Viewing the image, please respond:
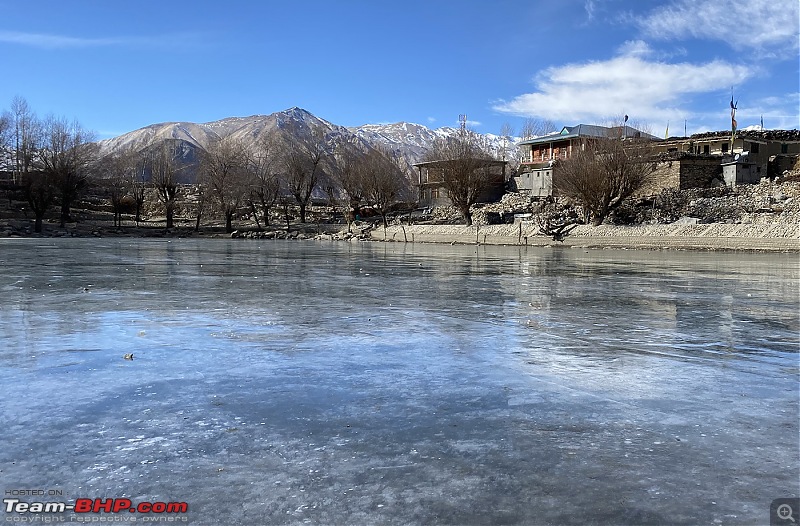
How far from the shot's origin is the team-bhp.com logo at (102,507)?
9.24 ft

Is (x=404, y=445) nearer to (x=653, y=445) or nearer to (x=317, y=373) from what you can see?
(x=653, y=445)

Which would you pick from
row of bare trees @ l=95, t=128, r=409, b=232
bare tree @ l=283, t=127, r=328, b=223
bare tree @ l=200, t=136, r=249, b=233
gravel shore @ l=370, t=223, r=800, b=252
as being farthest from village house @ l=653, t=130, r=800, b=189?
bare tree @ l=200, t=136, r=249, b=233

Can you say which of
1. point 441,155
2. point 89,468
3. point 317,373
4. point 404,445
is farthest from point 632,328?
point 441,155

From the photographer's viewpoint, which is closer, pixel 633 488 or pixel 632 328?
pixel 633 488

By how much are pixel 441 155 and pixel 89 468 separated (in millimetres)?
62457

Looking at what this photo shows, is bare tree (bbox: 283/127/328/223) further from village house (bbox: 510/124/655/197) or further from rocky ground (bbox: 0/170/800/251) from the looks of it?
village house (bbox: 510/124/655/197)

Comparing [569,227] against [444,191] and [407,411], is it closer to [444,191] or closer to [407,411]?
[444,191]

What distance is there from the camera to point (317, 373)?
5.47 meters

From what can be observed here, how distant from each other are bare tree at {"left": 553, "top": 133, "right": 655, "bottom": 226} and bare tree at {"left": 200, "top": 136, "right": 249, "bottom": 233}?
31.8 meters

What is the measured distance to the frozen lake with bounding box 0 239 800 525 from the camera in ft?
9.86

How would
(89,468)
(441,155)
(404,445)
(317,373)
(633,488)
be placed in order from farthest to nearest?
(441,155) < (317,373) < (404,445) < (89,468) < (633,488)

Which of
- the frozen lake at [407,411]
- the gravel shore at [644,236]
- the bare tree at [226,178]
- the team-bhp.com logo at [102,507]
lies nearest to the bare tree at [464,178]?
the gravel shore at [644,236]

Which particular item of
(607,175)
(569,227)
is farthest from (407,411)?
(607,175)

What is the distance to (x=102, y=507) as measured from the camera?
2879 mm
